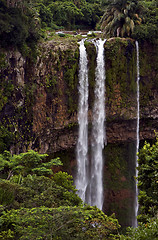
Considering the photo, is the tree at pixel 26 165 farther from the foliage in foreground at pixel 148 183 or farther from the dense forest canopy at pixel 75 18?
the dense forest canopy at pixel 75 18

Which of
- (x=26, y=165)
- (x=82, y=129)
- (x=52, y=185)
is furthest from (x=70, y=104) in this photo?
(x=52, y=185)

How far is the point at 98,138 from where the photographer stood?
22.9 m

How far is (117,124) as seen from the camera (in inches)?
939

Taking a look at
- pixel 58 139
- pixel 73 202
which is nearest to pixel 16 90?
pixel 58 139

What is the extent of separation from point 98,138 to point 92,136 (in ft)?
1.83

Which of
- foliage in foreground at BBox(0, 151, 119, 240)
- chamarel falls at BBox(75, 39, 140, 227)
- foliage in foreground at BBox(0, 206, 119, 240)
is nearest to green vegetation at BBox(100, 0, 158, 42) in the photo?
chamarel falls at BBox(75, 39, 140, 227)

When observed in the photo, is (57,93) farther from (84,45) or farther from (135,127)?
(135,127)

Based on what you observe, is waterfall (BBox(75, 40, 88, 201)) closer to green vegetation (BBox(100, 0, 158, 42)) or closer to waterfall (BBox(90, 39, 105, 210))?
waterfall (BBox(90, 39, 105, 210))

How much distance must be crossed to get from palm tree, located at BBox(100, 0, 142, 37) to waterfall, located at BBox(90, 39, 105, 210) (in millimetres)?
3048

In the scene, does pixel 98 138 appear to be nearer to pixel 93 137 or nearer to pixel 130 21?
pixel 93 137

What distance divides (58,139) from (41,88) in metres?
4.67

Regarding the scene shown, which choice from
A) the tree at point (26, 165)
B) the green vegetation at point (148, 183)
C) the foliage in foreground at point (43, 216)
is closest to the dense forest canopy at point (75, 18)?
the tree at point (26, 165)

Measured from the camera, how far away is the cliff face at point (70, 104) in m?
17.4

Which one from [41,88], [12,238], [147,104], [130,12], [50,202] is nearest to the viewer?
[12,238]
